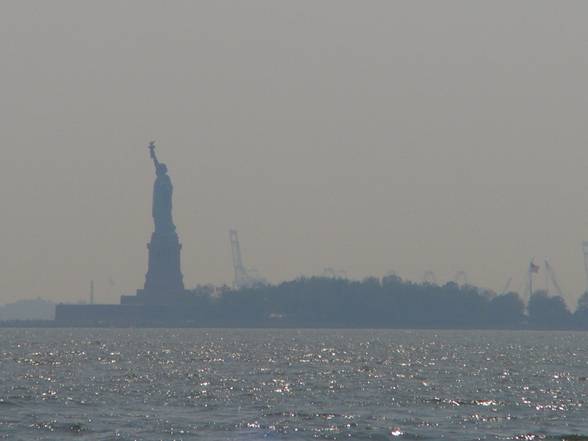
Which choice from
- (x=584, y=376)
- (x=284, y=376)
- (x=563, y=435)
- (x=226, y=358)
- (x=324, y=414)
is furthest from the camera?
(x=226, y=358)

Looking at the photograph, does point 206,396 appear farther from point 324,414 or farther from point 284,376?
point 284,376

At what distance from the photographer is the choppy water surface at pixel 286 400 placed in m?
83.8

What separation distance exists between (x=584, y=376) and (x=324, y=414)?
52.5 metres

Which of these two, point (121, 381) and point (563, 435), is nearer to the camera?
point (563, 435)

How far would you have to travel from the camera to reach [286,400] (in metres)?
103

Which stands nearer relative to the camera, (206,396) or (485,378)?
(206,396)

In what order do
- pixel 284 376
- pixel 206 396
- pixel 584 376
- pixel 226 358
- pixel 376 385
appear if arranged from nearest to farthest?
pixel 206 396
pixel 376 385
pixel 284 376
pixel 584 376
pixel 226 358

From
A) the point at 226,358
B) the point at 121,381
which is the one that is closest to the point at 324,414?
the point at 121,381

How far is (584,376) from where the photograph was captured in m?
141

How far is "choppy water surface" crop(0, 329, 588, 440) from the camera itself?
83812 mm

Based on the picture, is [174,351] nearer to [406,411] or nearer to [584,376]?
[584,376]

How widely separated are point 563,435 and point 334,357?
9847 cm

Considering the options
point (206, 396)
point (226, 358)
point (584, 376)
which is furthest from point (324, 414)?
point (226, 358)

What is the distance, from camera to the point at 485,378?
134 metres
